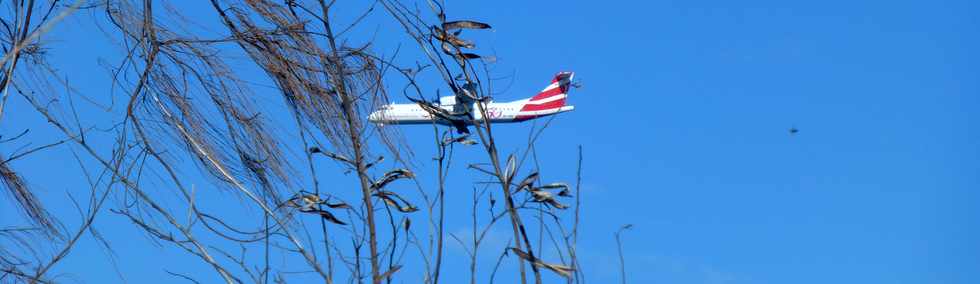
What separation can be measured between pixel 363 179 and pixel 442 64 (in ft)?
0.75

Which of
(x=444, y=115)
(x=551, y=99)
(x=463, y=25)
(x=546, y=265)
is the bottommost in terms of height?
(x=546, y=265)

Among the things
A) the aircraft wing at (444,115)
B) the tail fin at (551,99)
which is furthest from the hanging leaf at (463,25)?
the tail fin at (551,99)

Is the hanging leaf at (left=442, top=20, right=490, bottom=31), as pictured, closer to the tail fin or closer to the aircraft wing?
the aircraft wing

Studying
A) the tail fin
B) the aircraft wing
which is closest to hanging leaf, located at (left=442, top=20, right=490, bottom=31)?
the aircraft wing

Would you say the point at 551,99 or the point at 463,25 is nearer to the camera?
the point at 463,25

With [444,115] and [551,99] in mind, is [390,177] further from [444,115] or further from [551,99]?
[551,99]

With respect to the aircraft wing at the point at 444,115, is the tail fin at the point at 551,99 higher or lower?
higher

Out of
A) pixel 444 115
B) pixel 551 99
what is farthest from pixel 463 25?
pixel 551 99

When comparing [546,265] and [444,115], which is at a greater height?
[444,115]

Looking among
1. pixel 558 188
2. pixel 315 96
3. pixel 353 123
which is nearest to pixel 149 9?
pixel 315 96

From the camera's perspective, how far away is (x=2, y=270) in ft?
7.70

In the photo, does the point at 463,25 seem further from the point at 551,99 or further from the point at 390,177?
the point at 551,99

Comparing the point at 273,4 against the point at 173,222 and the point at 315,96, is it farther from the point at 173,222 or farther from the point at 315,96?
the point at 173,222

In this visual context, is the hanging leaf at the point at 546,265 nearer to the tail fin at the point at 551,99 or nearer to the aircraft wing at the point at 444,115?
the aircraft wing at the point at 444,115
